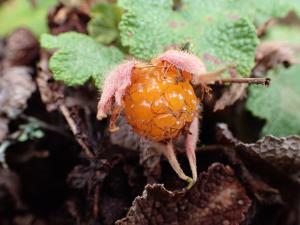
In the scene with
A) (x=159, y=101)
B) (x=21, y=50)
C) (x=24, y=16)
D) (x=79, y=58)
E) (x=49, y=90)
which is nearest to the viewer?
(x=159, y=101)

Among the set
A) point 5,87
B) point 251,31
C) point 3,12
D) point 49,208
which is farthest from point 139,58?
point 3,12

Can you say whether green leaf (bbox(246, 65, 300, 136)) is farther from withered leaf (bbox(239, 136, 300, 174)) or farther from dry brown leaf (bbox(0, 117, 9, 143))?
dry brown leaf (bbox(0, 117, 9, 143))

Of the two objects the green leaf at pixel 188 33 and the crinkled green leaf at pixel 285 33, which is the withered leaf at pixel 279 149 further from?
the crinkled green leaf at pixel 285 33

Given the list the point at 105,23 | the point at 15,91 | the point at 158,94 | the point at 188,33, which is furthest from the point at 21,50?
the point at 158,94

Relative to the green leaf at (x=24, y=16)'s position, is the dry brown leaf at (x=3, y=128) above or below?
below

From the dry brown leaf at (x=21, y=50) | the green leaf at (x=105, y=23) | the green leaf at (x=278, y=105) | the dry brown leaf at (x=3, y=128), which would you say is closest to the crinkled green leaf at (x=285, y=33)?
the green leaf at (x=278, y=105)

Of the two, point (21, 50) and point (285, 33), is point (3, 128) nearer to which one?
point (21, 50)
